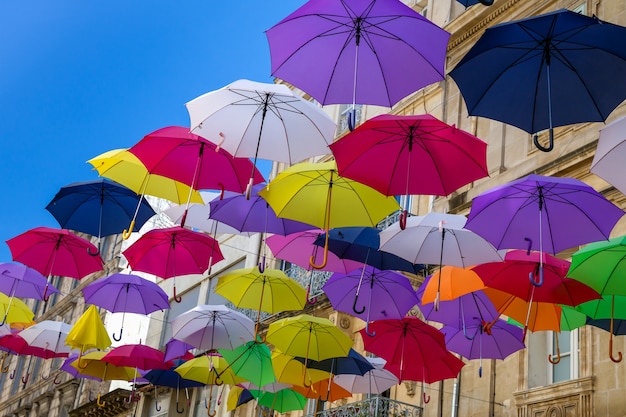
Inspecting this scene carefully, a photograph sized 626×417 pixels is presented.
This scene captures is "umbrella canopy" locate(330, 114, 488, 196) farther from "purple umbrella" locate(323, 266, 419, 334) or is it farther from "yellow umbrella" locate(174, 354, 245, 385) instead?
"yellow umbrella" locate(174, 354, 245, 385)

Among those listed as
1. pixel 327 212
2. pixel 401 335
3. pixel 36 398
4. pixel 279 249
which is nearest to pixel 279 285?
pixel 279 249

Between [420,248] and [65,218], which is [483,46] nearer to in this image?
[420,248]

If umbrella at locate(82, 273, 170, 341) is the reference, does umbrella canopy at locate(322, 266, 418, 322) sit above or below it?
below

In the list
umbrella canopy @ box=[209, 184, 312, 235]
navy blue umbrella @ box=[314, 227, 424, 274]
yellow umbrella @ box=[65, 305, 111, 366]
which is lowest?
yellow umbrella @ box=[65, 305, 111, 366]

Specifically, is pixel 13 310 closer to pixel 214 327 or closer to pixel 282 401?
pixel 214 327

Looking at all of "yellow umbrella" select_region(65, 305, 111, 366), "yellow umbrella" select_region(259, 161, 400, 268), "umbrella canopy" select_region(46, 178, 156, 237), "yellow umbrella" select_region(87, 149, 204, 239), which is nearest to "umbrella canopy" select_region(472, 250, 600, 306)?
"yellow umbrella" select_region(259, 161, 400, 268)

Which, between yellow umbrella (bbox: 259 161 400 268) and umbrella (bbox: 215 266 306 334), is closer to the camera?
yellow umbrella (bbox: 259 161 400 268)

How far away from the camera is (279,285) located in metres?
14.3

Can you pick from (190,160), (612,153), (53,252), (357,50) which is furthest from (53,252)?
(612,153)

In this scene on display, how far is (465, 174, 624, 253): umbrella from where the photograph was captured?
9617mm

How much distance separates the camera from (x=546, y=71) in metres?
8.57

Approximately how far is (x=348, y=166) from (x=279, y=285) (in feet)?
16.0

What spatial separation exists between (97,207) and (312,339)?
3941 millimetres

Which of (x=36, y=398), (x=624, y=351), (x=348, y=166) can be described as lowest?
(x=624, y=351)
